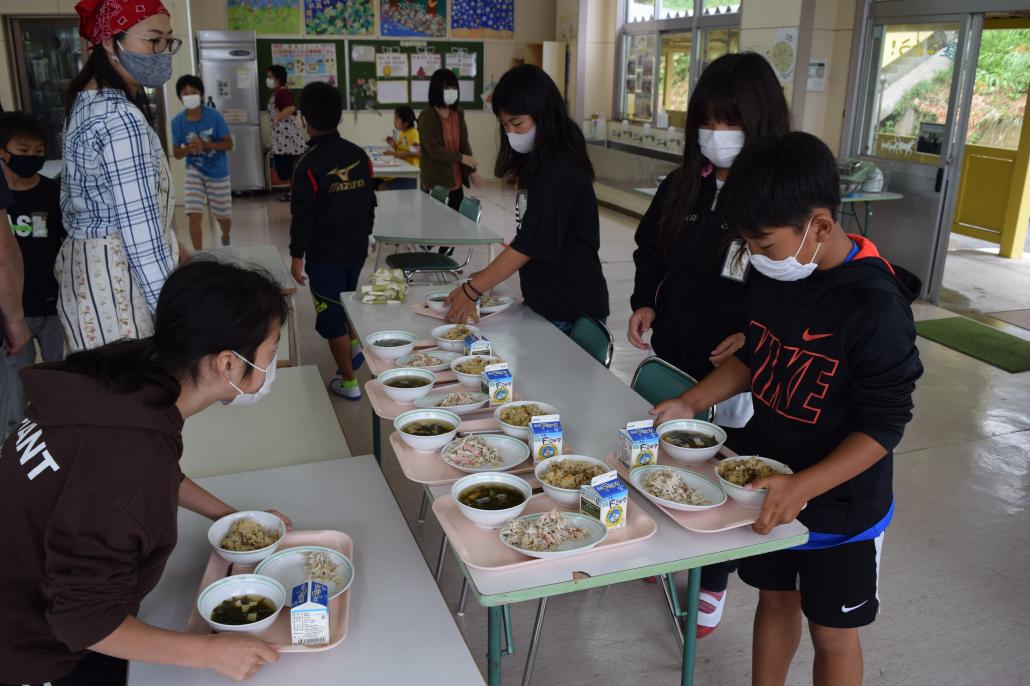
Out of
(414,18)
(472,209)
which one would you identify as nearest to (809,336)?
(472,209)

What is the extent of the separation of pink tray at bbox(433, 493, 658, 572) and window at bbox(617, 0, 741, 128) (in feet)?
26.0

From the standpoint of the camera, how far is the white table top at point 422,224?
453 cm

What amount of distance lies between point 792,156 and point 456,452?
943mm

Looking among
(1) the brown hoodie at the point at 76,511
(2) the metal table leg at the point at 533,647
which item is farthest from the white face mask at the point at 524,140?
(1) the brown hoodie at the point at 76,511

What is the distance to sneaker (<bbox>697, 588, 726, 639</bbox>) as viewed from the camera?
250 centimetres

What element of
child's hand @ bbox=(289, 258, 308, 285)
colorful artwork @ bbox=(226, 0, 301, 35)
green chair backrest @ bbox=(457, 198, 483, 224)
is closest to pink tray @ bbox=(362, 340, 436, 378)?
child's hand @ bbox=(289, 258, 308, 285)

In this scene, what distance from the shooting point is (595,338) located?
275 cm

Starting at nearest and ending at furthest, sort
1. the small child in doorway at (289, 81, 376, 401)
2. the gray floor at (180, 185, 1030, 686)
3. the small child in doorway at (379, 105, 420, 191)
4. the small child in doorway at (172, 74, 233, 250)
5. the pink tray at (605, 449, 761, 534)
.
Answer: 1. the pink tray at (605, 449, 761, 534)
2. the gray floor at (180, 185, 1030, 686)
3. the small child in doorway at (289, 81, 376, 401)
4. the small child in doorway at (172, 74, 233, 250)
5. the small child in doorway at (379, 105, 420, 191)

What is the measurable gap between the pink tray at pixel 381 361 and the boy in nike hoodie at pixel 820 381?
3.27ft

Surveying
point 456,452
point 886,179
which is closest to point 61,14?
point 886,179

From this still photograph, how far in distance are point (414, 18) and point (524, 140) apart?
30.4 ft

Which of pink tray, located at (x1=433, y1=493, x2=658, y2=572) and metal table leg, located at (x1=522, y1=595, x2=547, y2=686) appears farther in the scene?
metal table leg, located at (x1=522, y1=595, x2=547, y2=686)

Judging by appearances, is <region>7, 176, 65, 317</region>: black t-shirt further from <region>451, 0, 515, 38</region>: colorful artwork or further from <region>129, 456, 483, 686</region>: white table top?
<region>451, 0, 515, 38</region>: colorful artwork

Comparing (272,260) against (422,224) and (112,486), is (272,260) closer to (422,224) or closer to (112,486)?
(422,224)
